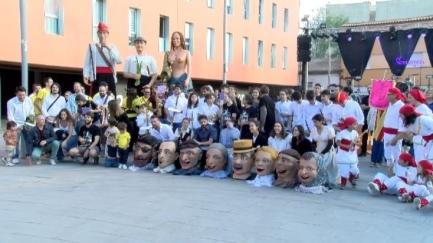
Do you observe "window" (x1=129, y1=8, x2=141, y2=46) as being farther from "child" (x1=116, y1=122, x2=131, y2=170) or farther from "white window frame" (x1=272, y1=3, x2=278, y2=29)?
"white window frame" (x1=272, y1=3, x2=278, y2=29)

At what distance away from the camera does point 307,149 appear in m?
9.66

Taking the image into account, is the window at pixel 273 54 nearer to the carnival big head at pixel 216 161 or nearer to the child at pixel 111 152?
the child at pixel 111 152

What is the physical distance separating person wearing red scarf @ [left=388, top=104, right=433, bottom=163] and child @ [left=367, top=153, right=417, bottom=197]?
0.17 meters

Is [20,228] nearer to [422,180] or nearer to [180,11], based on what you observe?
[422,180]

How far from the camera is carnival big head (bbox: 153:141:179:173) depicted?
1053cm

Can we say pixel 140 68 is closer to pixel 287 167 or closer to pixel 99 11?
pixel 287 167

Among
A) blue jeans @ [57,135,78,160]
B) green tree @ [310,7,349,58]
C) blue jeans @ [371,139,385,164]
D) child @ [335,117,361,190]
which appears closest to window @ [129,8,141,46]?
blue jeans @ [57,135,78,160]

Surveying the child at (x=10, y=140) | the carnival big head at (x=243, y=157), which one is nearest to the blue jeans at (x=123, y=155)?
the child at (x=10, y=140)

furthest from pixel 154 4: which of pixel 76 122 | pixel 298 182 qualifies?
pixel 298 182

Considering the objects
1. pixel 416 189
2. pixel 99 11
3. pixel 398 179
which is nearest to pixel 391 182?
pixel 398 179

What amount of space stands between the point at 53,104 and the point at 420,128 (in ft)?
26.0

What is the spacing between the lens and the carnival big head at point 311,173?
878cm

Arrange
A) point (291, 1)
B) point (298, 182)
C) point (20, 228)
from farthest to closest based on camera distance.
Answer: point (291, 1)
point (298, 182)
point (20, 228)

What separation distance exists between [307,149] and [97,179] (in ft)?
12.7
